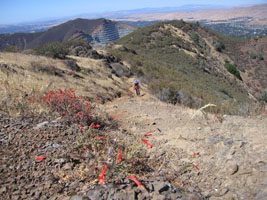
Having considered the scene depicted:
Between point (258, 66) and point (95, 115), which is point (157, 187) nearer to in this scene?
point (95, 115)

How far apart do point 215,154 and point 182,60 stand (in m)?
27.8

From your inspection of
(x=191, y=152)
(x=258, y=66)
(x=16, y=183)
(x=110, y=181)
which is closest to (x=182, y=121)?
(x=191, y=152)

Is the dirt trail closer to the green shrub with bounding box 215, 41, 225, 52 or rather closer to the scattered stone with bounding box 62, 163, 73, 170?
the scattered stone with bounding box 62, 163, 73, 170

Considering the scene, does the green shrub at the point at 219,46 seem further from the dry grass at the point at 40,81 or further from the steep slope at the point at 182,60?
the dry grass at the point at 40,81

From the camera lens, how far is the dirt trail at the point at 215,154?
Answer: 244 cm

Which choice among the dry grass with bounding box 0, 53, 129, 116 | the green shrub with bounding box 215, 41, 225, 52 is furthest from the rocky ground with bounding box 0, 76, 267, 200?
the green shrub with bounding box 215, 41, 225, 52

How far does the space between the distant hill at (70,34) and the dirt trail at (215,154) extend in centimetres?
4864

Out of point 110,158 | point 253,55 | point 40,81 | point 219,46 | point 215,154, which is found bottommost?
point 253,55

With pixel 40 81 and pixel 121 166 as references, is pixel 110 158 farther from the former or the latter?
pixel 40 81

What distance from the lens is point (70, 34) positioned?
55188 mm

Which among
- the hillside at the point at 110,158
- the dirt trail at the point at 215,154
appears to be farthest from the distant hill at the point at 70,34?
the hillside at the point at 110,158

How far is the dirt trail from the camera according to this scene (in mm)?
2436

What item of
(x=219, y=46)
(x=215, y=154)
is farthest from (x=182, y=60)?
(x=215, y=154)

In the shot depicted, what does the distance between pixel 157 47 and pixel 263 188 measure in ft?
111
